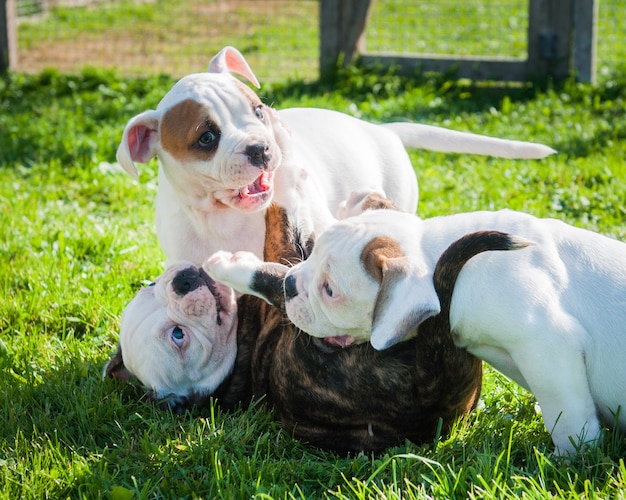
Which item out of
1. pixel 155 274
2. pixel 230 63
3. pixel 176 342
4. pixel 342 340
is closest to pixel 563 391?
pixel 342 340

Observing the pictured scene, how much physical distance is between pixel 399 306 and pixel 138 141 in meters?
1.78

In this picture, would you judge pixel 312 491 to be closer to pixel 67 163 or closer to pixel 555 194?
pixel 555 194

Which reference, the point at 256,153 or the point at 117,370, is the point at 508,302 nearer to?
the point at 256,153

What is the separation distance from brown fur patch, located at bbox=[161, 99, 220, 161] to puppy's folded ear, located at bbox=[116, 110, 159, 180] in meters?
0.07

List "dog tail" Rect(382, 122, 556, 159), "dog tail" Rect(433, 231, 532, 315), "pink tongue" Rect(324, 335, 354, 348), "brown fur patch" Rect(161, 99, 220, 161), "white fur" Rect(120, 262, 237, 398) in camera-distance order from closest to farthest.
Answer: "dog tail" Rect(433, 231, 532, 315) → "pink tongue" Rect(324, 335, 354, 348) → "white fur" Rect(120, 262, 237, 398) → "brown fur patch" Rect(161, 99, 220, 161) → "dog tail" Rect(382, 122, 556, 159)

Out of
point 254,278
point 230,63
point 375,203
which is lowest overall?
point 254,278

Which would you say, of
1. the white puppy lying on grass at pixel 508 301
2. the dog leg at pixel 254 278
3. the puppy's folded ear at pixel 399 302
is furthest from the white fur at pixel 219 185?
the puppy's folded ear at pixel 399 302

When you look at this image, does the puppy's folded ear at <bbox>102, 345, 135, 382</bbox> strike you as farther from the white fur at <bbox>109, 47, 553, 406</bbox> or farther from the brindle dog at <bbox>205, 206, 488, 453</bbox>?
the brindle dog at <bbox>205, 206, 488, 453</bbox>

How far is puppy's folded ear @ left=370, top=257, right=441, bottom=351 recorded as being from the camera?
2.72m

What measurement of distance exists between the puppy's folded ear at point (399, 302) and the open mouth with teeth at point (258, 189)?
3.78 ft

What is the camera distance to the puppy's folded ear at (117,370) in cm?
372

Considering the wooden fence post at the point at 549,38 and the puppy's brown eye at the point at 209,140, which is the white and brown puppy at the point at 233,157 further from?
the wooden fence post at the point at 549,38

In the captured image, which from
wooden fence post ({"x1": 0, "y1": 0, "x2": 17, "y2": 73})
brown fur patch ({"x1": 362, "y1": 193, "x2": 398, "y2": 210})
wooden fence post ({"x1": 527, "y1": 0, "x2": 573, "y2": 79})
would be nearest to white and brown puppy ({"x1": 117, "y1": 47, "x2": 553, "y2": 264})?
brown fur patch ({"x1": 362, "y1": 193, "x2": 398, "y2": 210})

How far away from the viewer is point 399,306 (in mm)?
2744
